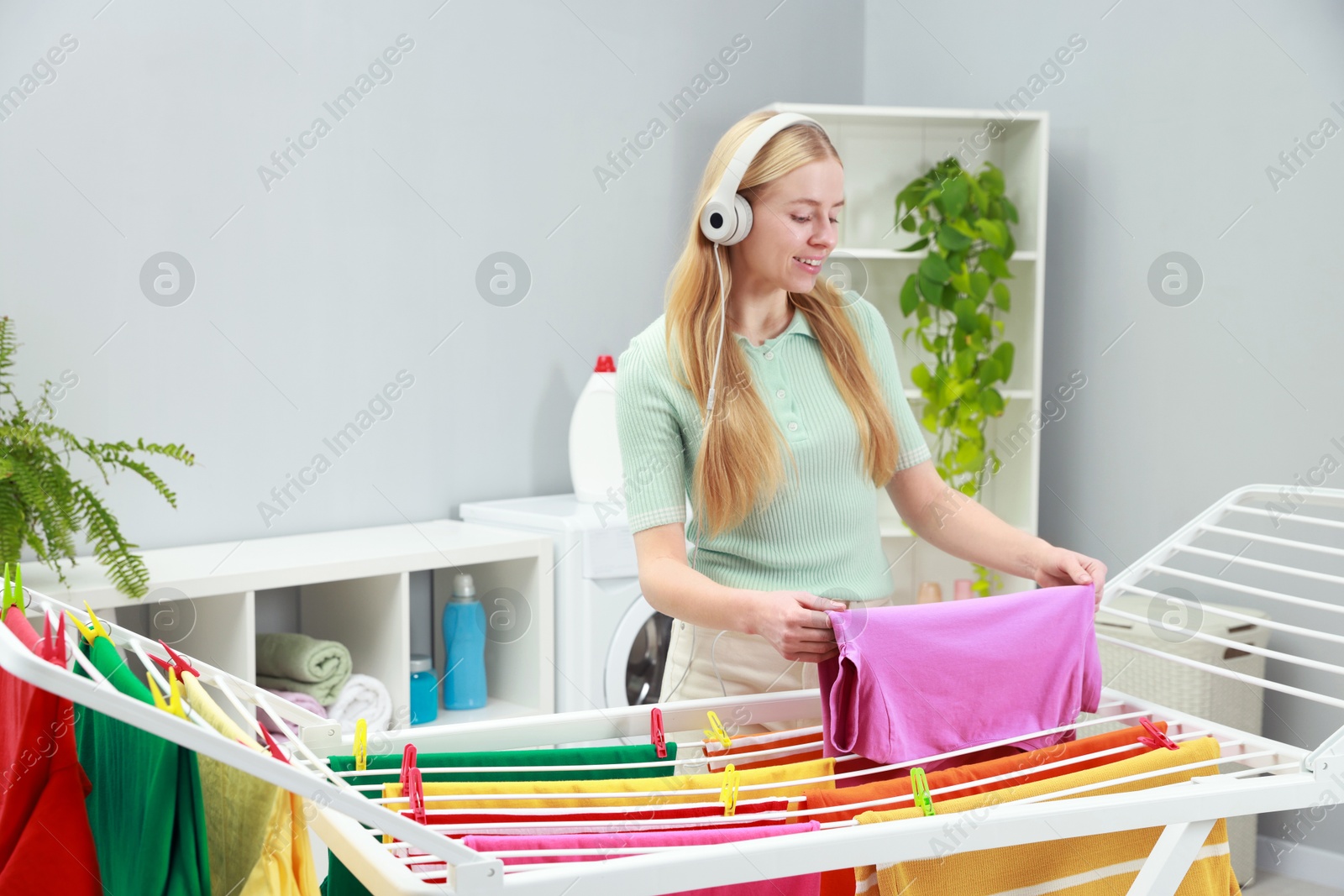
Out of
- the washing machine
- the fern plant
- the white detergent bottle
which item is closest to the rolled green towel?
the fern plant

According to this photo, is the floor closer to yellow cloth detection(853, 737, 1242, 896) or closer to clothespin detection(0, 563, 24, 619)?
yellow cloth detection(853, 737, 1242, 896)

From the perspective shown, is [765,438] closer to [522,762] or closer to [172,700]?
[522,762]

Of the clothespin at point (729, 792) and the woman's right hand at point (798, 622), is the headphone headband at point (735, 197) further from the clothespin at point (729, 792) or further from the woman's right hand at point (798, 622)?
the clothespin at point (729, 792)

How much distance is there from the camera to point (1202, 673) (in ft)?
8.34

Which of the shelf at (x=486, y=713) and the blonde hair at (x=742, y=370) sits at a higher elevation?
the blonde hair at (x=742, y=370)

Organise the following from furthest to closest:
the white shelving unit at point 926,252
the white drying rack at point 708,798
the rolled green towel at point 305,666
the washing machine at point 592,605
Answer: the white shelving unit at point 926,252
the washing machine at point 592,605
the rolled green towel at point 305,666
the white drying rack at point 708,798

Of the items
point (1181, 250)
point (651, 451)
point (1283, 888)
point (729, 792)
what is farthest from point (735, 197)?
point (1283, 888)

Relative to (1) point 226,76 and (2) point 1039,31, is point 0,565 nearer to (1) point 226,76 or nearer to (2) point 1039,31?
(1) point 226,76

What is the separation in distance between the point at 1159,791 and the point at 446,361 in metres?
2.10

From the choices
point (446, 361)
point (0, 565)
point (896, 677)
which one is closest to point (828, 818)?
point (896, 677)

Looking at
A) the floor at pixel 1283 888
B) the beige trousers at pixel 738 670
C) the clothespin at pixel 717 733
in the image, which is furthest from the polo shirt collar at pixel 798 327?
the floor at pixel 1283 888

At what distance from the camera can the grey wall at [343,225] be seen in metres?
2.31

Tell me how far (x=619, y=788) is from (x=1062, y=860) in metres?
0.41

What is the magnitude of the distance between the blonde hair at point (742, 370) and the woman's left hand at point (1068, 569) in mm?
208
